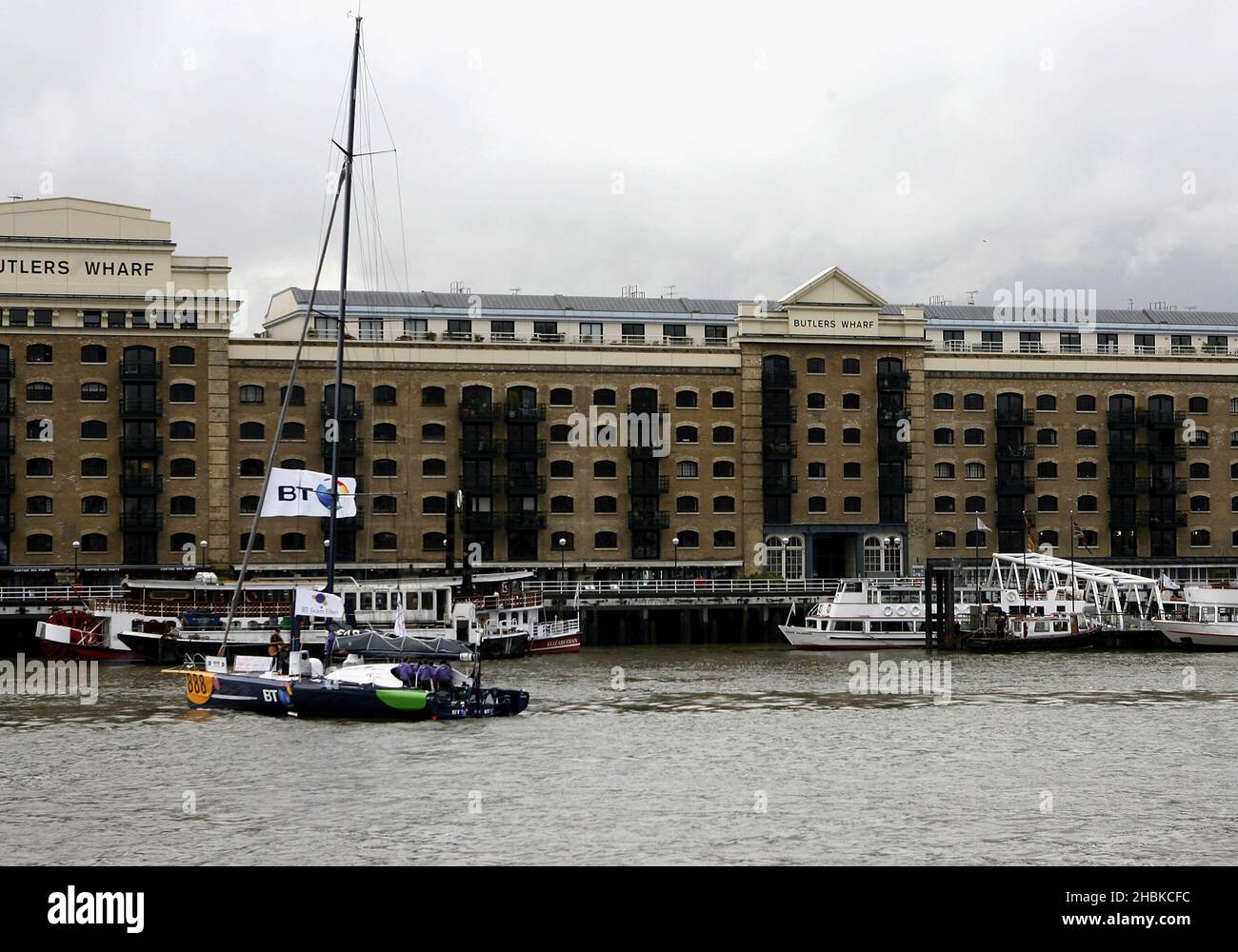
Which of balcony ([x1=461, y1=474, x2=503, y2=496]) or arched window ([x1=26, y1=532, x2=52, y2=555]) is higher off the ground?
balcony ([x1=461, y1=474, x2=503, y2=496])

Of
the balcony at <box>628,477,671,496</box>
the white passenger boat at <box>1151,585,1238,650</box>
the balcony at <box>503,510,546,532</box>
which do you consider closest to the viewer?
the white passenger boat at <box>1151,585,1238,650</box>

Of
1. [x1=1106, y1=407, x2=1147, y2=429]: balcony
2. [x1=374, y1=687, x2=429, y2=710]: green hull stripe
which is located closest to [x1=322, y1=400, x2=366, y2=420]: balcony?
[x1=1106, y1=407, x2=1147, y2=429]: balcony

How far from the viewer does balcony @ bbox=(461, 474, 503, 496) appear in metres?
105

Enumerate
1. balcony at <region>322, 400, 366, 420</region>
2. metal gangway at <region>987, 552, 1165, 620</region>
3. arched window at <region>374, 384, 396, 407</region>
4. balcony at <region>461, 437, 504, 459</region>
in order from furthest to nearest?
1. balcony at <region>461, 437, 504, 459</region>
2. arched window at <region>374, 384, 396, 407</region>
3. balcony at <region>322, 400, 366, 420</region>
4. metal gangway at <region>987, 552, 1165, 620</region>

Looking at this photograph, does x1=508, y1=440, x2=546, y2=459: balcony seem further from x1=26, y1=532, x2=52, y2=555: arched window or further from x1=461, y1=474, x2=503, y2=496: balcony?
x1=26, y1=532, x2=52, y2=555: arched window

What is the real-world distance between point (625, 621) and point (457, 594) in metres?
15.4

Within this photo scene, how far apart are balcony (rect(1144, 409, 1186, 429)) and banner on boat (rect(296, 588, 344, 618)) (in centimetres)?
7675

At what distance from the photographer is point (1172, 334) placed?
12419cm

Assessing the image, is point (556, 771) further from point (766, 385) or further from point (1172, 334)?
point (1172, 334)

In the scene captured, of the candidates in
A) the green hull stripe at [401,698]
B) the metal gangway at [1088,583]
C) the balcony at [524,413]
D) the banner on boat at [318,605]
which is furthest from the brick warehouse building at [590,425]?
the green hull stripe at [401,698]

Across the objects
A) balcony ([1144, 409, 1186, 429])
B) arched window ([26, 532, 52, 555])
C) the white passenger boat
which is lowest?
the white passenger boat

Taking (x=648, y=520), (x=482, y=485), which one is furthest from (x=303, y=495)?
(x=648, y=520)
